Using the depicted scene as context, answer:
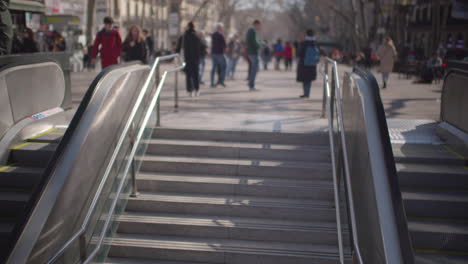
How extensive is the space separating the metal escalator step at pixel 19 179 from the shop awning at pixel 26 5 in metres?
6.51

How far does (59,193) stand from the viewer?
464 centimetres

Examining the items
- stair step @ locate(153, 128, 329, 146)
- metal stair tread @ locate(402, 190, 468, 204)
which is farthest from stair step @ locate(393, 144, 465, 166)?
stair step @ locate(153, 128, 329, 146)

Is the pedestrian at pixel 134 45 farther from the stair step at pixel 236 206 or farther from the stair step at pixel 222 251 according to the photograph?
the stair step at pixel 222 251

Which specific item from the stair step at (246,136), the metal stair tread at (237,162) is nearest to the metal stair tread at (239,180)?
the metal stair tread at (237,162)

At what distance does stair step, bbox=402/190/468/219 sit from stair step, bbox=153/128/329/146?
1.99 m

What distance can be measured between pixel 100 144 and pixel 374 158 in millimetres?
2979

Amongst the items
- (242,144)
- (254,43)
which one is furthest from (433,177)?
(254,43)

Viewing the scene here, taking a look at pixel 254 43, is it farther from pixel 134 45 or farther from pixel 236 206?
pixel 236 206

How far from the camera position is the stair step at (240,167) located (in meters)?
6.85

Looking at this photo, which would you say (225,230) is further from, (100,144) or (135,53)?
(135,53)

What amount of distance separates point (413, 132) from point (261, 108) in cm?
404

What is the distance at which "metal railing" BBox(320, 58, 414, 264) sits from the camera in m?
3.77

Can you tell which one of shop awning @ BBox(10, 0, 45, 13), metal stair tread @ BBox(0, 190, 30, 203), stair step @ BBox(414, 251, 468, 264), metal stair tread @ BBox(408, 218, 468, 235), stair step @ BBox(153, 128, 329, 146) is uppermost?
shop awning @ BBox(10, 0, 45, 13)

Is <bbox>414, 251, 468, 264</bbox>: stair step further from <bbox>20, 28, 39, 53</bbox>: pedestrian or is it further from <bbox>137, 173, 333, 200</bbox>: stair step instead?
<bbox>20, 28, 39, 53</bbox>: pedestrian
